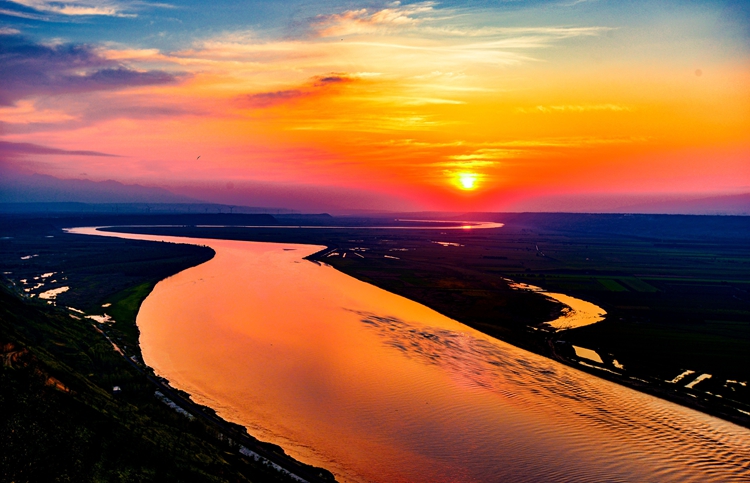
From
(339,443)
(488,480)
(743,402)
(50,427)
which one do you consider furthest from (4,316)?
(743,402)

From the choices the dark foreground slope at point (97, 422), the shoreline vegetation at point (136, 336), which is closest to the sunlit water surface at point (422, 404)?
the dark foreground slope at point (97, 422)

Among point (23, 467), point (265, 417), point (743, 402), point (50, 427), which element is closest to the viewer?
point (23, 467)

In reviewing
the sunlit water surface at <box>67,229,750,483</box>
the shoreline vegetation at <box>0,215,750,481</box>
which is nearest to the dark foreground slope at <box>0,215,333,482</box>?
the shoreline vegetation at <box>0,215,750,481</box>

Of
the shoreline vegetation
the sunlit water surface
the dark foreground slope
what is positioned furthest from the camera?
the sunlit water surface

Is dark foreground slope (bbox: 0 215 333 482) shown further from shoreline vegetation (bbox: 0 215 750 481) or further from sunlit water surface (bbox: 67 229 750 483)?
sunlit water surface (bbox: 67 229 750 483)

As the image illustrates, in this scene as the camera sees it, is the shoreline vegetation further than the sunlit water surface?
No

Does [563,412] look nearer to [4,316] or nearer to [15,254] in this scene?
[4,316]

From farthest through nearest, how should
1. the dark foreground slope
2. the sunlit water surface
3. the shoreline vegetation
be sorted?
1. the sunlit water surface
2. the shoreline vegetation
3. the dark foreground slope
